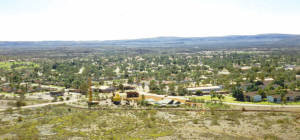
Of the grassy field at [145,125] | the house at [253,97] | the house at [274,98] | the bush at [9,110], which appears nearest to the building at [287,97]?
the house at [274,98]

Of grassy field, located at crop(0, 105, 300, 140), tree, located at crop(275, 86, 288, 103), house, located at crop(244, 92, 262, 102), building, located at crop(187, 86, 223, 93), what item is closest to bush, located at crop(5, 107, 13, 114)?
grassy field, located at crop(0, 105, 300, 140)

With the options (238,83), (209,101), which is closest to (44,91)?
(209,101)

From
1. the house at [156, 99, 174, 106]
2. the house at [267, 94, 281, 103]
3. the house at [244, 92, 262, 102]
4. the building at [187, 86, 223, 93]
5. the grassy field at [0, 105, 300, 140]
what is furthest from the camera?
the building at [187, 86, 223, 93]

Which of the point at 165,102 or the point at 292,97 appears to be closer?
the point at 292,97

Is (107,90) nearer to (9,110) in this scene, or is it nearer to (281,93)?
(9,110)

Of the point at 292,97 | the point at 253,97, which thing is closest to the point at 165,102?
the point at 253,97

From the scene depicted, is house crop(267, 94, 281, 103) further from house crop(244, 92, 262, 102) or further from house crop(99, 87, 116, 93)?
house crop(99, 87, 116, 93)

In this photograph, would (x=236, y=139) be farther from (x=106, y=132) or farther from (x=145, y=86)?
(x=145, y=86)

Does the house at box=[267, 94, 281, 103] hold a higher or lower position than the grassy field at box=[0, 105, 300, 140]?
higher
